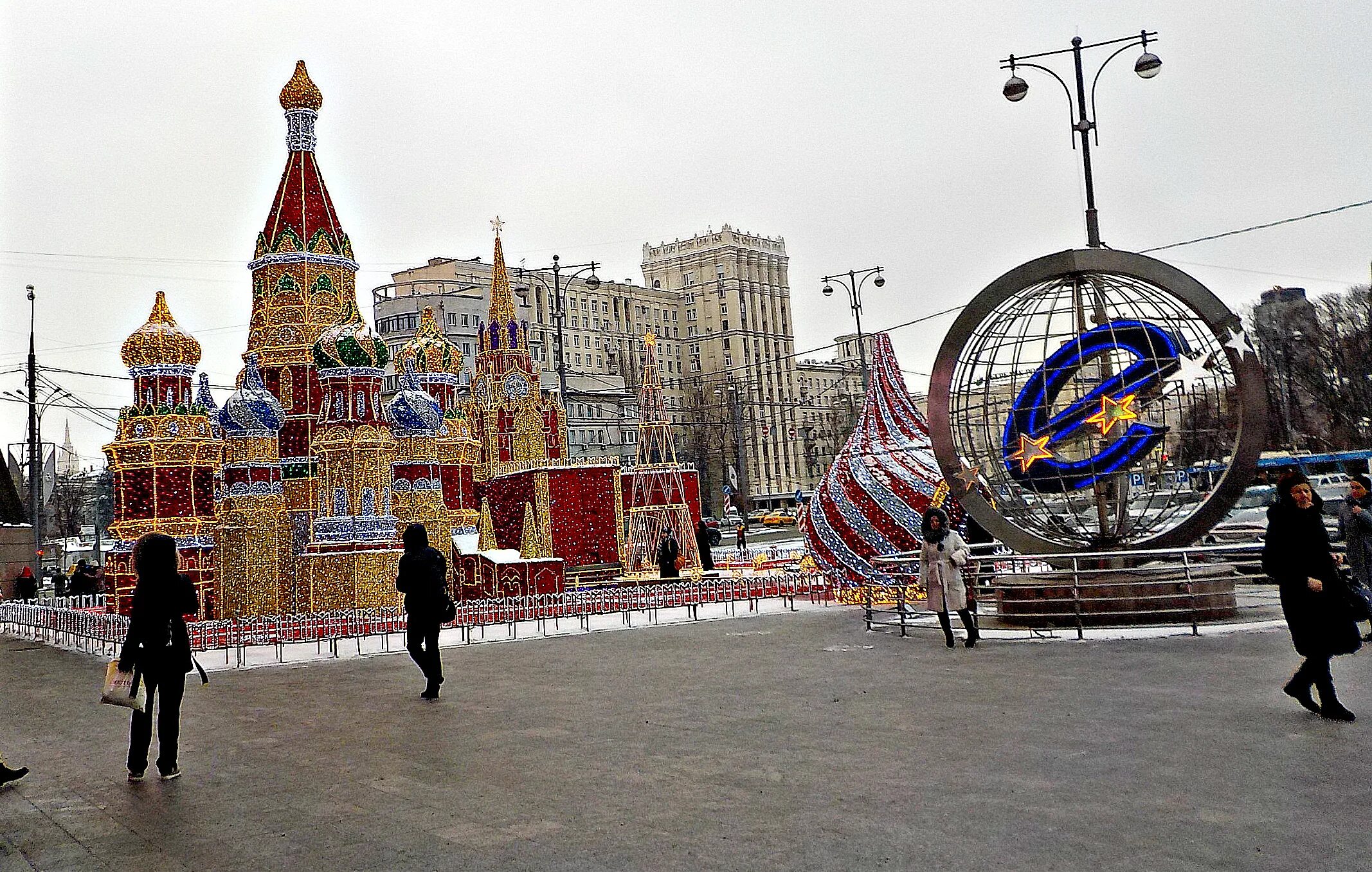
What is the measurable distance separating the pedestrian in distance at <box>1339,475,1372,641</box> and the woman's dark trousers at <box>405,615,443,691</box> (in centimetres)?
890

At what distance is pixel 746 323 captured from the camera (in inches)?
3895

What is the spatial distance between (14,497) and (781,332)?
80425 mm

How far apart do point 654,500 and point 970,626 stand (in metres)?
16.8

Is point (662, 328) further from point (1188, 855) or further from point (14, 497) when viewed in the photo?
point (1188, 855)

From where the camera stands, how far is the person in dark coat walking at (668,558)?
2561 cm

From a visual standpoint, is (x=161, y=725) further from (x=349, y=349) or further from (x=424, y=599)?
(x=349, y=349)

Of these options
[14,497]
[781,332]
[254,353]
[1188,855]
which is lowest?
[1188,855]

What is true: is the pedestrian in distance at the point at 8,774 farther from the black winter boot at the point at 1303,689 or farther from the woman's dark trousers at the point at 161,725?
the black winter boot at the point at 1303,689

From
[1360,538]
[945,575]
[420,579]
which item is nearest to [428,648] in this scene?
[420,579]

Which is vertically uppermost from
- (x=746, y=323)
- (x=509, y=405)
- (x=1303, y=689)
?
(x=746, y=323)

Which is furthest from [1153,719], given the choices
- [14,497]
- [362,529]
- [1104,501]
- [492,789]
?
[14,497]

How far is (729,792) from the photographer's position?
657 centimetres

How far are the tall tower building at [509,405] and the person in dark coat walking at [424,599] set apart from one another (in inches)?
673

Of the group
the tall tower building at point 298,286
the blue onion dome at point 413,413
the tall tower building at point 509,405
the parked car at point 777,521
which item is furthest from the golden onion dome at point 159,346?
the parked car at point 777,521
